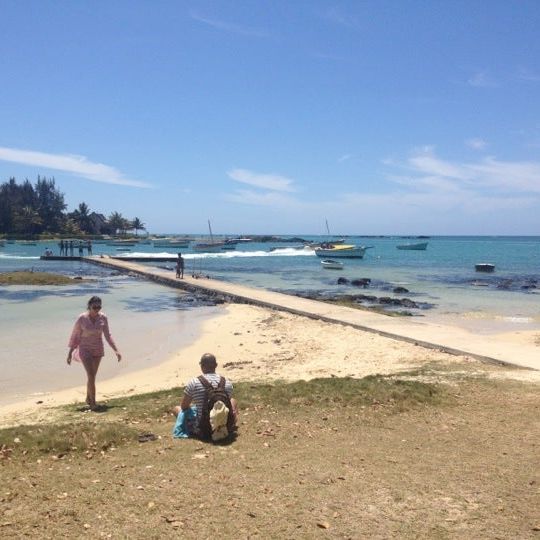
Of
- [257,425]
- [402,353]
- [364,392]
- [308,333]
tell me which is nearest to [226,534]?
[257,425]

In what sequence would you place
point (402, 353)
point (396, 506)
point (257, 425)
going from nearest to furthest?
1. point (396, 506)
2. point (257, 425)
3. point (402, 353)

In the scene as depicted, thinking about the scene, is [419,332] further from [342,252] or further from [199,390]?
[342,252]

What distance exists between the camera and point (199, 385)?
6445 mm

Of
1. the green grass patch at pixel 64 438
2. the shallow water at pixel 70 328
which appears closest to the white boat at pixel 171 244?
the shallow water at pixel 70 328

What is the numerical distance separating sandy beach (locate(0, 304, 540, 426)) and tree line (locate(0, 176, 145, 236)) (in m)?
118

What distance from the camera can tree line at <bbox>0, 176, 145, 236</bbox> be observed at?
123 meters

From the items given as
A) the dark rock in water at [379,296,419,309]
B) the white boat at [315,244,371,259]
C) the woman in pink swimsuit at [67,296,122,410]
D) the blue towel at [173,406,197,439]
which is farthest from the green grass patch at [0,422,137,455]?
the white boat at [315,244,371,259]

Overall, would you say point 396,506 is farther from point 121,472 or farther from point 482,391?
point 482,391

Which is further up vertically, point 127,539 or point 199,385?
point 199,385

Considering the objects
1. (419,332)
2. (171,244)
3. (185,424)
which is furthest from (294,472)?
(171,244)

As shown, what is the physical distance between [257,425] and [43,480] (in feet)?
8.60

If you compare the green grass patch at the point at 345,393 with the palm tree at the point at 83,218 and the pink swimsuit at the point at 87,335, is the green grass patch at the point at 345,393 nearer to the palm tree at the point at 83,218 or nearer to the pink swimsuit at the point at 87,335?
the pink swimsuit at the point at 87,335

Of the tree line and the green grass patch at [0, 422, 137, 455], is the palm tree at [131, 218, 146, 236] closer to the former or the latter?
the tree line

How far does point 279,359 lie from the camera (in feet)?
42.6
